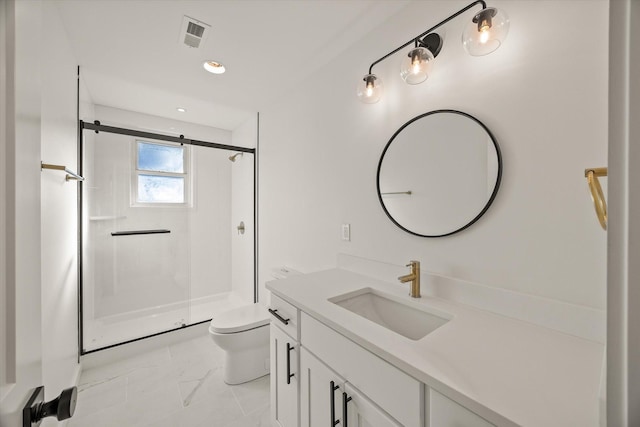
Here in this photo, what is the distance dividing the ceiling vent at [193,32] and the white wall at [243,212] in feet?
3.82

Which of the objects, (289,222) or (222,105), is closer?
(289,222)

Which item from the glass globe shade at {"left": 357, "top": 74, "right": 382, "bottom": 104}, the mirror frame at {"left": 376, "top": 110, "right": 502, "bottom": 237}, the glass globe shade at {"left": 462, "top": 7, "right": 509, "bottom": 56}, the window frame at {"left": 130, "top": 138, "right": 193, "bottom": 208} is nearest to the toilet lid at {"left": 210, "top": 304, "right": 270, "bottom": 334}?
the mirror frame at {"left": 376, "top": 110, "right": 502, "bottom": 237}

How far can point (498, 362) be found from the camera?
27.3 inches

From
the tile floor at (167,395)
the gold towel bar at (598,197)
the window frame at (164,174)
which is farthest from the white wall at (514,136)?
the window frame at (164,174)

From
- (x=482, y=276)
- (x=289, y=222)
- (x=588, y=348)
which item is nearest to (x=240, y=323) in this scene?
(x=289, y=222)

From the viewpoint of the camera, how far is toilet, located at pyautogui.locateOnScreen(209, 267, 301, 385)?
6.05 ft

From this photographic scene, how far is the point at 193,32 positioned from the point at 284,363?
2053mm

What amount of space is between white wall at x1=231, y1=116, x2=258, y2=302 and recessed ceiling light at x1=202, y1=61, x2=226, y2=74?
834mm

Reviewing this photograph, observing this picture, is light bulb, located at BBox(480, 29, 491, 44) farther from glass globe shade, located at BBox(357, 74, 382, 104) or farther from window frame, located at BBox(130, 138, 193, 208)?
window frame, located at BBox(130, 138, 193, 208)

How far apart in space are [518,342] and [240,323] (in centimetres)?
175

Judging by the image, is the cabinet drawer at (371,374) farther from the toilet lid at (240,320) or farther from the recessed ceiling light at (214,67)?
the recessed ceiling light at (214,67)

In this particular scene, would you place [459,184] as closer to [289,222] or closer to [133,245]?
[289,222]

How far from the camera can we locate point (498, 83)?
1.03 m

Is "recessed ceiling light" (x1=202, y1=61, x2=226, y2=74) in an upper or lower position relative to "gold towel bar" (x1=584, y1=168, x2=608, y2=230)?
upper
